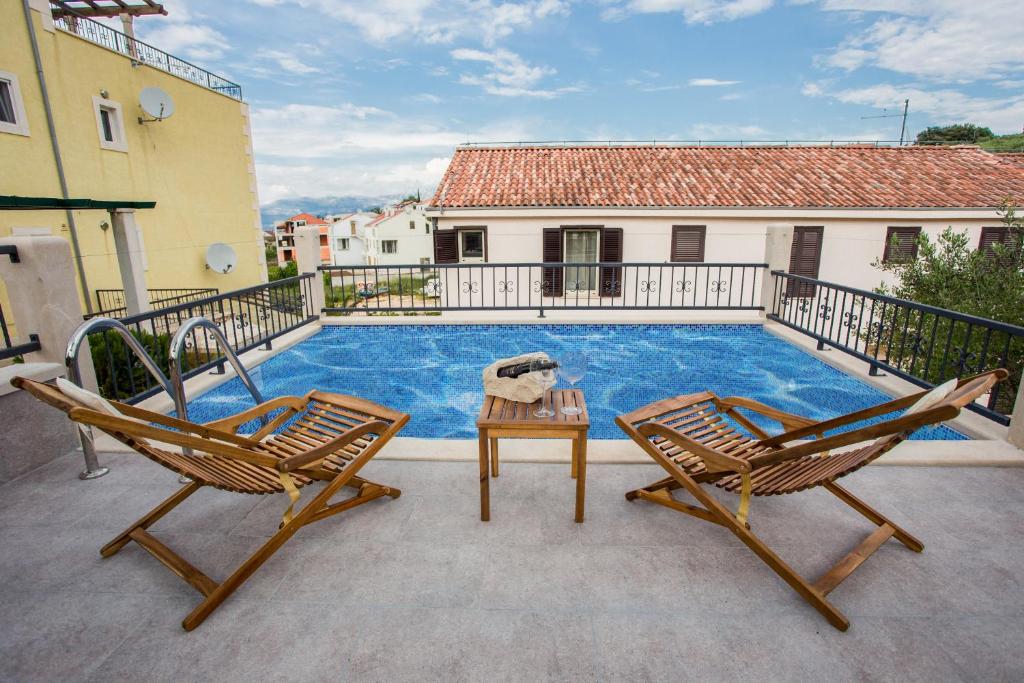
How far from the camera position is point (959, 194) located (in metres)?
12.9

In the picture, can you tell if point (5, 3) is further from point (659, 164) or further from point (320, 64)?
point (320, 64)

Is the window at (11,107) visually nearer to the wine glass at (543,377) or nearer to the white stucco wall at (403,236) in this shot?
the wine glass at (543,377)

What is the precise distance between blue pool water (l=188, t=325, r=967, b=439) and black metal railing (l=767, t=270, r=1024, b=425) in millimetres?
367

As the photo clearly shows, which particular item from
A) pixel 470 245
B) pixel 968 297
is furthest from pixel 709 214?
pixel 968 297

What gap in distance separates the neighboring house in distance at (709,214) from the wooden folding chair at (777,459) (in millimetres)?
10356

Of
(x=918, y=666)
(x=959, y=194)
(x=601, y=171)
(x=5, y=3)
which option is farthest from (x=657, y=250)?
(x=5, y=3)

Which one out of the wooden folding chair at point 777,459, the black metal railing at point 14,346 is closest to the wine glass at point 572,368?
the wooden folding chair at point 777,459

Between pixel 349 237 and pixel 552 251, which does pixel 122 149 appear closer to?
pixel 552 251

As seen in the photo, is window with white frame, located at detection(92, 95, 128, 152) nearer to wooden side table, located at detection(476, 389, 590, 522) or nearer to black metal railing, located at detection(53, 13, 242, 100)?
black metal railing, located at detection(53, 13, 242, 100)

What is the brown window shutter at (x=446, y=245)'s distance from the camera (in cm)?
1268

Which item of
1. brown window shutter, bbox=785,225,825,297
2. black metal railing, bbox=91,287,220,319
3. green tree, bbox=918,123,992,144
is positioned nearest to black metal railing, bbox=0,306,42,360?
black metal railing, bbox=91,287,220,319

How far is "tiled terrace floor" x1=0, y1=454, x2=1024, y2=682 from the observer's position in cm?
164

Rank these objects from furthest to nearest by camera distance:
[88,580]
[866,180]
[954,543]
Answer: [866,180]
[954,543]
[88,580]

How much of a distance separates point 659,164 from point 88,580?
14.9 m
